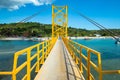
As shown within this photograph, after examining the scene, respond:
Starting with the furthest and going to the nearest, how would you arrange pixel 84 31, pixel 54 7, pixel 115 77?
pixel 84 31
pixel 54 7
pixel 115 77

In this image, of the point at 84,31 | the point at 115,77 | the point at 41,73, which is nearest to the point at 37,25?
the point at 84,31

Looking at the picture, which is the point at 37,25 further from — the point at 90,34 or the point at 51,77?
the point at 51,77

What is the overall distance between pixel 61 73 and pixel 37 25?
5261 inches

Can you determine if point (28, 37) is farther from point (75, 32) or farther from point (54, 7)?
point (54, 7)

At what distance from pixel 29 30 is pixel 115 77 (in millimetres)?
119601

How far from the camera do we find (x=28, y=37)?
468 ft

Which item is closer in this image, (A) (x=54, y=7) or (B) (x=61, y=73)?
(B) (x=61, y=73)

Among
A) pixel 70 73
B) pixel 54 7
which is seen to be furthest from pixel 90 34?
pixel 70 73

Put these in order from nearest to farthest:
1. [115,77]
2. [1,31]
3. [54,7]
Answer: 1. [1,31]
2. [115,77]
3. [54,7]

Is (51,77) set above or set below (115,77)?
above

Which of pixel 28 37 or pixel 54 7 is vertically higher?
Answer: pixel 54 7

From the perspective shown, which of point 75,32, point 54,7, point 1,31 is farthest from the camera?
point 75,32

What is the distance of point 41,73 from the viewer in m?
6.18

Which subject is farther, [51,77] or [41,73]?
[41,73]
